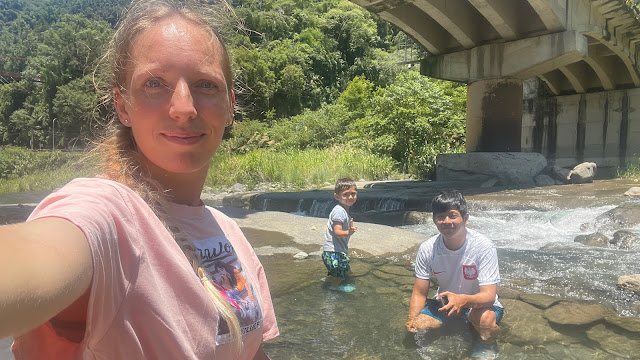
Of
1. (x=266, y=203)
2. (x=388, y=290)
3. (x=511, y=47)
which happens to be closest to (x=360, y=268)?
(x=388, y=290)

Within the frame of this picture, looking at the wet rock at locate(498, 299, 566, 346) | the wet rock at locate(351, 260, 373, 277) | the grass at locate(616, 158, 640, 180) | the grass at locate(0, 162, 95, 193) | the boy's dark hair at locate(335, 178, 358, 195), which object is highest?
the boy's dark hair at locate(335, 178, 358, 195)

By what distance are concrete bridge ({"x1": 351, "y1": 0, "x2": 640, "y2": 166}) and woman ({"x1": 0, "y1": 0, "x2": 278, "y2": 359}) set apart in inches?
522

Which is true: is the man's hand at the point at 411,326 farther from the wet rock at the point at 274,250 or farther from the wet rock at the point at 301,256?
the wet rock at the point at 274,250

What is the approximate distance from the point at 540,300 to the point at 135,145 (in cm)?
443

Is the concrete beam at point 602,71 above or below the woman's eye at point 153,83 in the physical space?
above

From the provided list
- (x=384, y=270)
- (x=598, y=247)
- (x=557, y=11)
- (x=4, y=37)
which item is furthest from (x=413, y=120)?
(x=4, y=37)

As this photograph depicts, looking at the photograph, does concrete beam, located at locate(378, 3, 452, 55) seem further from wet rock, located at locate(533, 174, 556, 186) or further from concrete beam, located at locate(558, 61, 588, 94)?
concrete beam, located at locate(558, 61, 588, 94)

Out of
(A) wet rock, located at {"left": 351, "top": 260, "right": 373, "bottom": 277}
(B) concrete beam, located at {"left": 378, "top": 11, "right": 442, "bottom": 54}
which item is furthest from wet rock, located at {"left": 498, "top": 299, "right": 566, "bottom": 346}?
(B) concrete beam, located at {"left": 378, "top": 11, "right": 442, "bottom": 54}

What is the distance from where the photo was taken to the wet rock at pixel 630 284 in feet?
15.2

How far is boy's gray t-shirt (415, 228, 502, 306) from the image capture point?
11.1 ft

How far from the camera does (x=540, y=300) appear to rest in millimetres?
4453

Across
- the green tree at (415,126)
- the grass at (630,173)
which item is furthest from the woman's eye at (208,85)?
the grass at (630,173)

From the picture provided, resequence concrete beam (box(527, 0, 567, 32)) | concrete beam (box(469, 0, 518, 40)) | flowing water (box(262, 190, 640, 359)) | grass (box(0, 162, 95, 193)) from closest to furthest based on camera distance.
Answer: flowing water (box(262, 190, 640, 359)) < concrete beam (box(527, 0, 567, 32)) < concrete beam (box(469, 0, 518, 40)) < grass (box(0, 162, 95, 193))

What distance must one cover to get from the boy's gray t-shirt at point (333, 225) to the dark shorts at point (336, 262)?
6 cm
